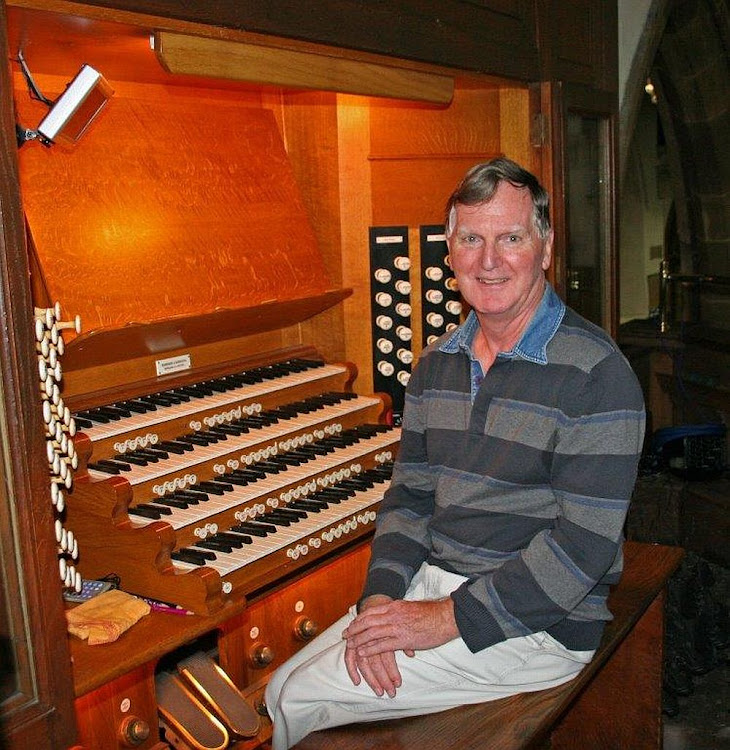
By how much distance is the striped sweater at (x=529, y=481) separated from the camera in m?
2.07

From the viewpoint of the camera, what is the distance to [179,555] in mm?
2570

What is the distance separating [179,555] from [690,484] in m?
3.59

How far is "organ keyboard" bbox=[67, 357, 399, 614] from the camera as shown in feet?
8.23

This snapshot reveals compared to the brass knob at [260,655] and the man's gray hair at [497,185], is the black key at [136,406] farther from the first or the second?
the man's gray hair at [497,185]

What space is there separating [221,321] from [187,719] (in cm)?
118

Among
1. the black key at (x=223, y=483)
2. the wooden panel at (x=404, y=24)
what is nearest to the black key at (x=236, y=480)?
the black key at (x=223, y=483)

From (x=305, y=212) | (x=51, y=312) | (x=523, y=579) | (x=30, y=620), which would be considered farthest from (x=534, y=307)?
(x=305, y=212)

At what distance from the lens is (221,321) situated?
10.4ft

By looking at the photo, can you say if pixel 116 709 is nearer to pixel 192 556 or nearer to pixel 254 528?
pixel 192 556

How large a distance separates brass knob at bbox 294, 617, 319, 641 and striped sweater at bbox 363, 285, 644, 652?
0.84 meters

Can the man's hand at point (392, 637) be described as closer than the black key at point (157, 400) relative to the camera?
Yes

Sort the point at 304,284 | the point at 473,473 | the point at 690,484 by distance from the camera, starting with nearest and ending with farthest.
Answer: the point at 473,473, the point at 304,284, the point at 690,484

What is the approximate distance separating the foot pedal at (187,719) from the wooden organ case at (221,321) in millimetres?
75

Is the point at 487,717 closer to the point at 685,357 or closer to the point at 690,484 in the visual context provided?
the point at 690,484
